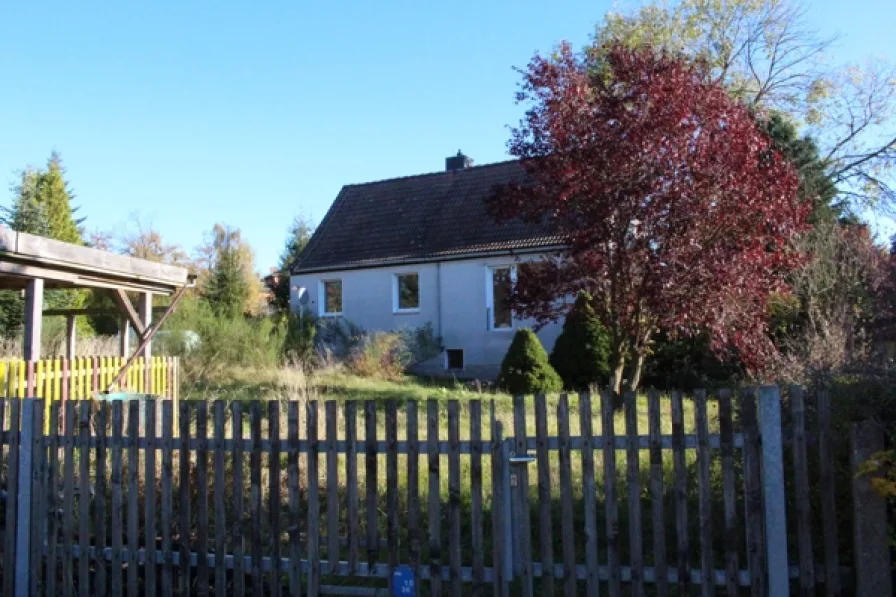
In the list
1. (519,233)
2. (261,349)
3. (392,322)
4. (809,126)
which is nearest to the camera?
(261,349)

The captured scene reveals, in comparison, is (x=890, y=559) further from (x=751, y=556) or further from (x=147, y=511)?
(x=147, y=511)

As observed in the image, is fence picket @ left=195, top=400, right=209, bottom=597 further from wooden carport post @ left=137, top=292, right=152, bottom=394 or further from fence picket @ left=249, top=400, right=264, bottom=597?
wooden carport post @ left=137, top=292, right=152, bottom=394

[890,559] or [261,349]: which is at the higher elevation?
[261,349]

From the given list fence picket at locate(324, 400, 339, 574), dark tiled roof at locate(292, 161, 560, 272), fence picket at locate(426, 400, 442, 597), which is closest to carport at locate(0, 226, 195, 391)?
fence picket at locate(324, 400, 339, 574)

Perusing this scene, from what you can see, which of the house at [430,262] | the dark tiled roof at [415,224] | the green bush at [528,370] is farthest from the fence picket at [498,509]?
the dark tiled roof at [415,224]

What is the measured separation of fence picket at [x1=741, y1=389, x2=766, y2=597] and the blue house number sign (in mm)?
2001

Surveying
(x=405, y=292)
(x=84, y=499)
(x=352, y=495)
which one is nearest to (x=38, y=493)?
(x=84, y=499)

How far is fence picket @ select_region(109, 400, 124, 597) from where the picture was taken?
5.16m

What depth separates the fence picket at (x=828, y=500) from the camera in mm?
4082

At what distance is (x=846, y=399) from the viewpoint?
190 inches

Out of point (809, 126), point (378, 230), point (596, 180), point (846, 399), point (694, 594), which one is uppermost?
point (809, 126)

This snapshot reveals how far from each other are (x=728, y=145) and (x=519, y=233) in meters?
11.4

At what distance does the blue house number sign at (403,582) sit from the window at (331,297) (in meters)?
20.2

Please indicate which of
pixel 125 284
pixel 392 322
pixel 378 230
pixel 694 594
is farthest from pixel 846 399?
pixel 378 230
